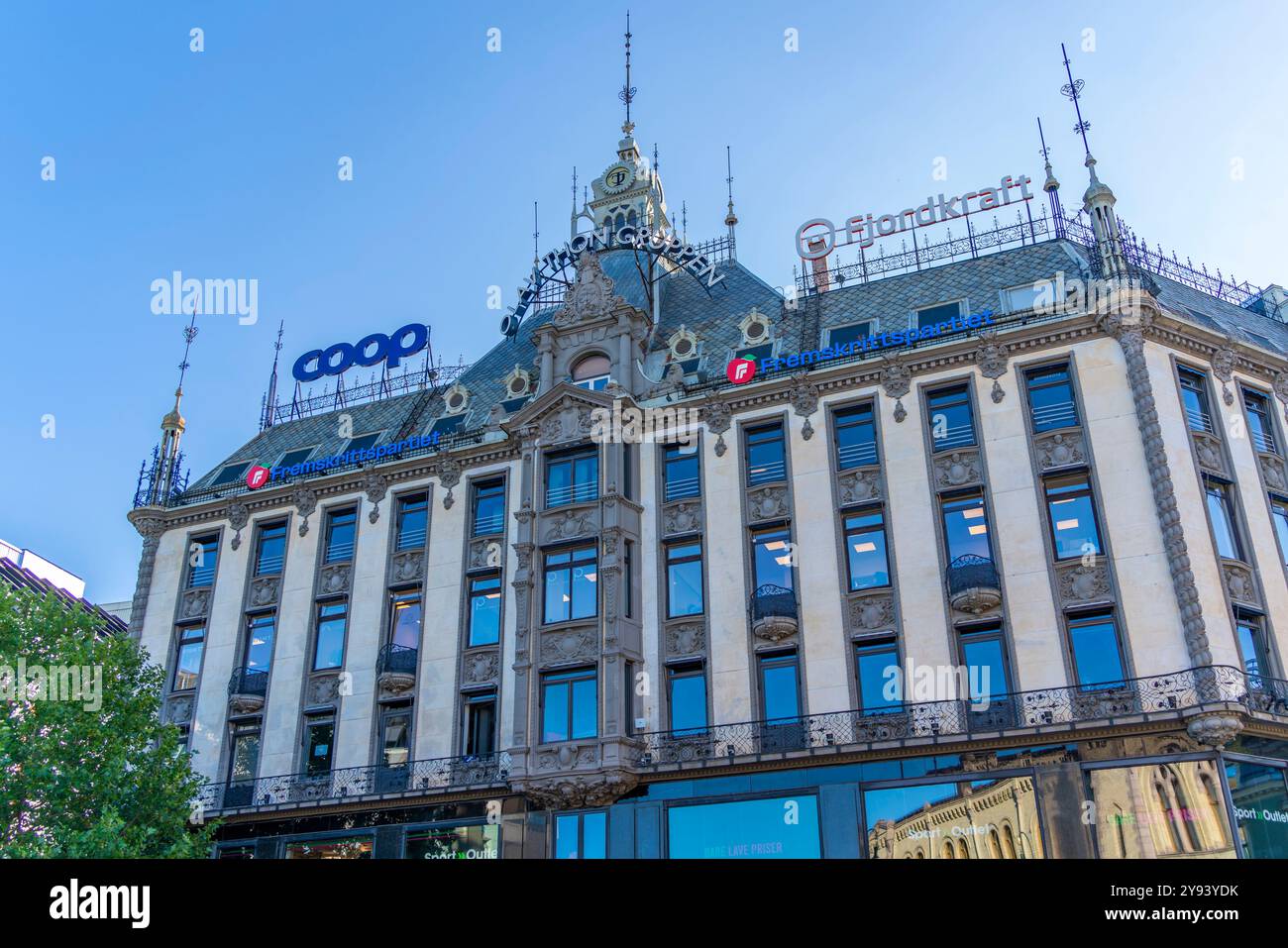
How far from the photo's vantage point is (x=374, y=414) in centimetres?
4753

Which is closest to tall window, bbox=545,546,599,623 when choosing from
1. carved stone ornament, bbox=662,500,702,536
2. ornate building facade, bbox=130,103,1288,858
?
ornate building facade, bbox=130,103,1288,858

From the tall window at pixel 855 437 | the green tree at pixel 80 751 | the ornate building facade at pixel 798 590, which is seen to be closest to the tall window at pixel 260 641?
the ornate building facade at pixel 798 590

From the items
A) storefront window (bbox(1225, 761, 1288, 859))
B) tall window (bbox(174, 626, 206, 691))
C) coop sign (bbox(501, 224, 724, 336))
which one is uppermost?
coop sign (bbox(501, 224, 724, 336))

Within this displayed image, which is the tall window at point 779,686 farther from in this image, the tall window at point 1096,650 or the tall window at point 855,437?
the tall window at point 1096,650

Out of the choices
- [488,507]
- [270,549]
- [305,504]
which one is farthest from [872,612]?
[270,549]

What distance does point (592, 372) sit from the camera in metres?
40.3

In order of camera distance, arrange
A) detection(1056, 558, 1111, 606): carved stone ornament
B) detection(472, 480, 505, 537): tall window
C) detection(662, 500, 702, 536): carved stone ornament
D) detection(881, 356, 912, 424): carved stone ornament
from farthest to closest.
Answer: detection(472, 480, 505, 537): tall window → detection(662, 500, 702, 536): carved stone ornament → detection(881, 356, 912, 424): carved stone ornament → detection(1056, 558, 1111, 606): carved stone ornament

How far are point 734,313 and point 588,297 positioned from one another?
18.1ft

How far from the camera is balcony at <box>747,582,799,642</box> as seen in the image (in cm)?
3278

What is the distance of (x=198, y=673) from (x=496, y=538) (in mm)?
12158

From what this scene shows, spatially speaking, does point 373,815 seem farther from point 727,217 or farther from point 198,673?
point 727,217

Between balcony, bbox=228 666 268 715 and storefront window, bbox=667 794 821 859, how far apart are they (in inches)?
619

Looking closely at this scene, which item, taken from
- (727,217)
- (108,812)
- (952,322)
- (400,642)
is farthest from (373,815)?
(727,217)

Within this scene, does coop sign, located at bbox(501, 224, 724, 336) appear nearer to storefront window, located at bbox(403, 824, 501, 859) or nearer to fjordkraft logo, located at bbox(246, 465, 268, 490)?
fjordkraft logo, located at bbox(246, 465, 268, 490)
